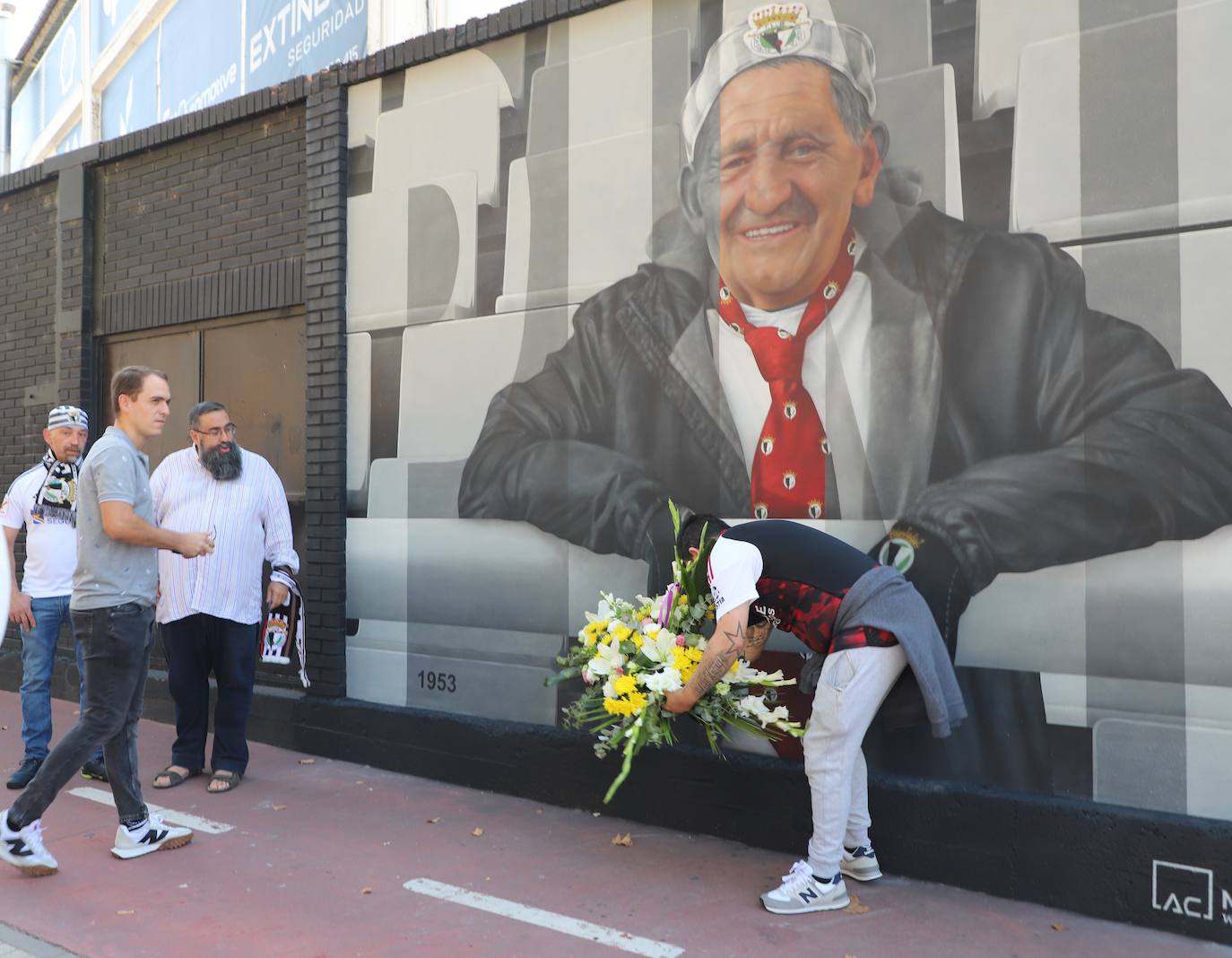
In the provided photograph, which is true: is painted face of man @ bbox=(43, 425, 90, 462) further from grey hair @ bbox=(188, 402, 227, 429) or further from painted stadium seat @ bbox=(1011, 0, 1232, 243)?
painted stadium seat @ bbox=(1011, 0, 1232, 243)

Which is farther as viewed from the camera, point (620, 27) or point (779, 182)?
point (620, 27)

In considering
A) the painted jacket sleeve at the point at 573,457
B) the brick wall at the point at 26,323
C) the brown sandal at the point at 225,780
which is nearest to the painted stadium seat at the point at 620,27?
the painted jacket sleeve at the point at 573,457

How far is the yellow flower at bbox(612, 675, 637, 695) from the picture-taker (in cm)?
423


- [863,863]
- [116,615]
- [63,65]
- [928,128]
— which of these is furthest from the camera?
[63,65]

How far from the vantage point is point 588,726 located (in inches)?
225

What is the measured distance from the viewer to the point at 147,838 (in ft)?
16.0

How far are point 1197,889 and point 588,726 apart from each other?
287cm

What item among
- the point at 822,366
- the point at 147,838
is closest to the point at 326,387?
the point at 147,838

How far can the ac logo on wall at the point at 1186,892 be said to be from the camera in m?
3.96

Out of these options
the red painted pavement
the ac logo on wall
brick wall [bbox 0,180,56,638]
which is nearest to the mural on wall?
the ac logo on wall

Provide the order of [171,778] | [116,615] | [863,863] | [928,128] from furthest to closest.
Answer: [171,778] → [928,128] → [116,615] → [863,863]

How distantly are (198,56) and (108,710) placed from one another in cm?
1149

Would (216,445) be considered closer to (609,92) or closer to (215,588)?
(215,588)

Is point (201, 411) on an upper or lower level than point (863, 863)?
upper
